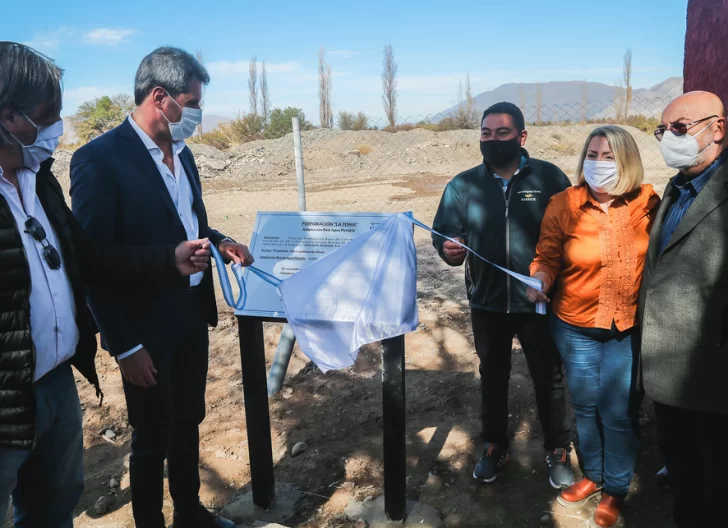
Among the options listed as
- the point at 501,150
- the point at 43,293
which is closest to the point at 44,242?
the point at 43,293

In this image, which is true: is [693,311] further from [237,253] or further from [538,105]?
[538,105]

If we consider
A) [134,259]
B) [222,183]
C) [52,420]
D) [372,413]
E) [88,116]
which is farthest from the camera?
[88,116]

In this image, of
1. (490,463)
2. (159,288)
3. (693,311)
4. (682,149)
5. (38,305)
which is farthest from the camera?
Result: (490,463)

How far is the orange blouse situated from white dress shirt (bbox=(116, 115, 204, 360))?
5.46 feet

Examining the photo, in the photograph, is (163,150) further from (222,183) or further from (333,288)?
(222,183)

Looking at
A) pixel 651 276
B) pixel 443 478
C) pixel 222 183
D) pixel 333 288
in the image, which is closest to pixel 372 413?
pixel 443 478

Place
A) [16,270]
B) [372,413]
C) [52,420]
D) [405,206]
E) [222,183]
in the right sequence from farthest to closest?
[222,183] → [405,206] → [372,413] → [52,420] → [16,270]

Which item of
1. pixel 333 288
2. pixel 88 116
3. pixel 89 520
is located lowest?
pixel 89 520

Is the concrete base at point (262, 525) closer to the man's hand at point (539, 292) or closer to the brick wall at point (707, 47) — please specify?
the man's hand at point (539, 292)

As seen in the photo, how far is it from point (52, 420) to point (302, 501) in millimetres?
1642

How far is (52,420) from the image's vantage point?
Answer: 5.87 ft

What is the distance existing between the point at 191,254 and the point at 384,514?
1.68m

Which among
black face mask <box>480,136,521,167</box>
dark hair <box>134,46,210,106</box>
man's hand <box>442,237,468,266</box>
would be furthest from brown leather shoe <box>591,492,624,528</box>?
dark hair <box>134,46,210,106</box>

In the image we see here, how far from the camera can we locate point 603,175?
2.50 metres
